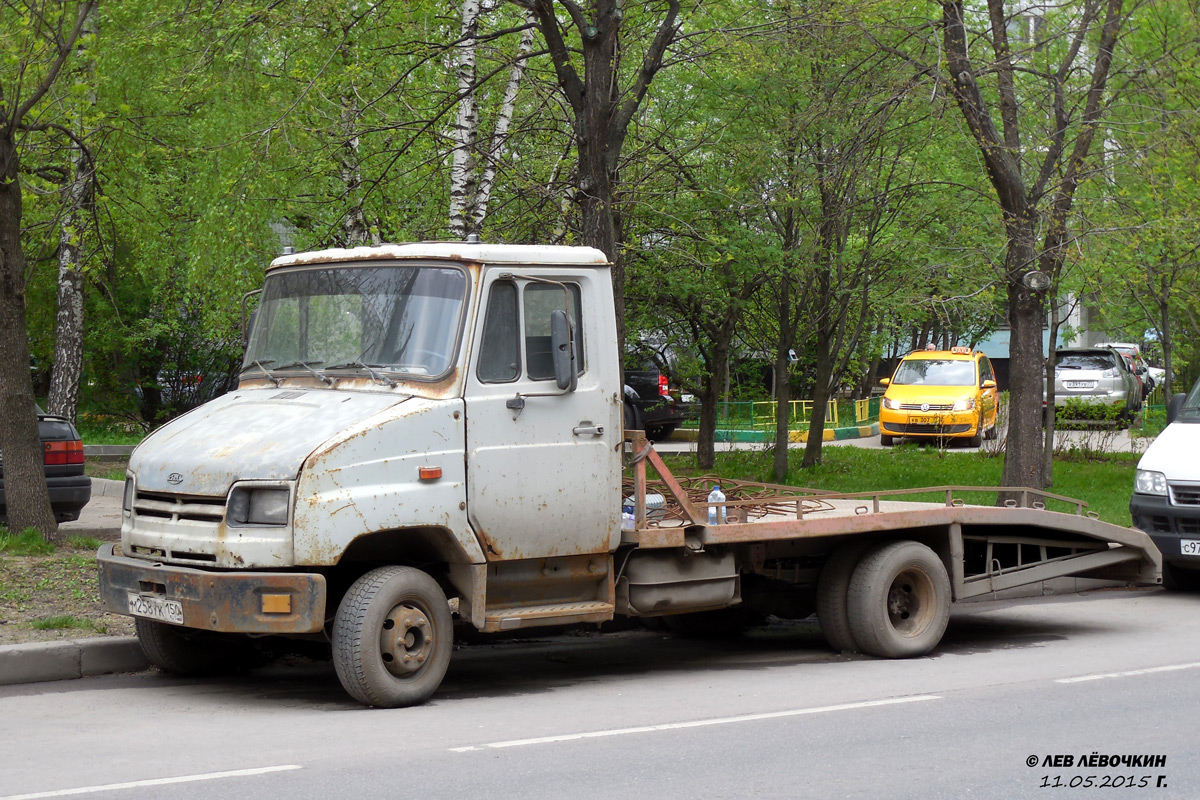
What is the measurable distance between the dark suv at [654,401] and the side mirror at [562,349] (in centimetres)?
1891

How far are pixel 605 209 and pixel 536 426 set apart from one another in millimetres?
3853

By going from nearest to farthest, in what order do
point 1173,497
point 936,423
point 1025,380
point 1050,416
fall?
point 1173,497
point 1025,380
point 1050,416
point 936,423

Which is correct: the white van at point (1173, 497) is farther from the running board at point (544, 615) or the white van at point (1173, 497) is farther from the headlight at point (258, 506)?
the headlight at point (258, 506)

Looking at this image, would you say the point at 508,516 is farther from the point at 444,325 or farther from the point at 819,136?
the point at 819,136

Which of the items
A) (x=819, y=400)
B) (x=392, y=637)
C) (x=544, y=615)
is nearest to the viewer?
(x=392, y=637)

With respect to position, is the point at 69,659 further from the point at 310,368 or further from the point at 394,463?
the point at 394,463

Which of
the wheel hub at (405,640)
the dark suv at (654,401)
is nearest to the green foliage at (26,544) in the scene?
the wheel hub at (405,640)

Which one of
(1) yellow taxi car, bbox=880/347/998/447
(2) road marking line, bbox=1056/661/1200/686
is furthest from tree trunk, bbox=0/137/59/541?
(1) yellow taxi car, bbox=880/347/998/447

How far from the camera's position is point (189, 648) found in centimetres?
793

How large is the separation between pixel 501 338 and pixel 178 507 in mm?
1984

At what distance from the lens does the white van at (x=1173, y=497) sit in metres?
11.3

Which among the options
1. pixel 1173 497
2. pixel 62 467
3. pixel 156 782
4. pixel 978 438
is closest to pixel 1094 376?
pixel 978 438

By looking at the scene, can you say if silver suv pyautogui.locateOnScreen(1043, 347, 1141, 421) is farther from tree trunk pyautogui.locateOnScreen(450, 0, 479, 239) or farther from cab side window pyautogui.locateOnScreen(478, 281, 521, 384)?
cab side window pyautogui.locateOnScreen(478, 281, 521, 384)

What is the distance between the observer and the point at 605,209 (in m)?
11.0
